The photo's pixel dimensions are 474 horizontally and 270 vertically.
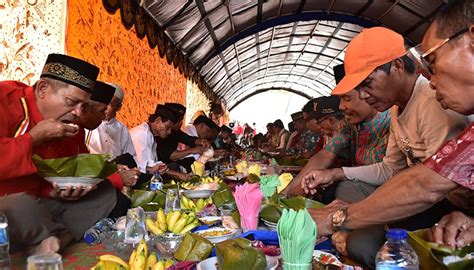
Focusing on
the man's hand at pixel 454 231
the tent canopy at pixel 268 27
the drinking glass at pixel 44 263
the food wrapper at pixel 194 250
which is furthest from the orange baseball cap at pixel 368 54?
the tent canopy at pixel 268 27

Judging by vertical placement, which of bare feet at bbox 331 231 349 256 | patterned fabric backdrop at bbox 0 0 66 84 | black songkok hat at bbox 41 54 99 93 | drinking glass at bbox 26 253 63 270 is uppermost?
patterned fabric backdrop at bbox 0 0 66 84

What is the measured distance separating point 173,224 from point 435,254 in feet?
3.66

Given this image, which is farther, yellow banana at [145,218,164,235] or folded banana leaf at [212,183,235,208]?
folded banana leaf at [212,183,235,208]

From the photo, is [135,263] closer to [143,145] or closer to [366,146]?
[366,146]

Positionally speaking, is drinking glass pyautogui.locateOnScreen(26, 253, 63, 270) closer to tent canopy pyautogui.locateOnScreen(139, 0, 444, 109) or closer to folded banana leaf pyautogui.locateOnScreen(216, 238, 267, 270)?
folded banana leaf pyautogui.locateOnScreen(216, 238, 267, 270)

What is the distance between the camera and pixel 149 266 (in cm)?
126

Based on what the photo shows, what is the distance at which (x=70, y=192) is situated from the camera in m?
1.99

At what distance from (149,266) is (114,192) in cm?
114

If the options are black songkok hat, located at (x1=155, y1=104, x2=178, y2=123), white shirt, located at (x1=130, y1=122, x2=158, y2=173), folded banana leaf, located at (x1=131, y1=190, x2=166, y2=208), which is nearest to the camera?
folded banana leaf, located at (x1=131, y1=190, x2=166, y2=208)

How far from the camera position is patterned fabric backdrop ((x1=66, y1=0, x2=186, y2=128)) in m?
4.26

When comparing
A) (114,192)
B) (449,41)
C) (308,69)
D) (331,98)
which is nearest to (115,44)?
(331,98)

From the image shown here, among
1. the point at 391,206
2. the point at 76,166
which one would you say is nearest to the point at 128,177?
the point at 76,166

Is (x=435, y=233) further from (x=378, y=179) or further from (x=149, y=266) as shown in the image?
(x=378, y=179)

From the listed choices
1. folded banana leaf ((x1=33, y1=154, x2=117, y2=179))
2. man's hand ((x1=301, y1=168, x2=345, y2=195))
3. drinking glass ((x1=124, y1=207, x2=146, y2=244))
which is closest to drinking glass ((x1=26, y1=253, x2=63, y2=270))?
drinking glass ((x1=124, y1=207, x2=146, y2=244))
